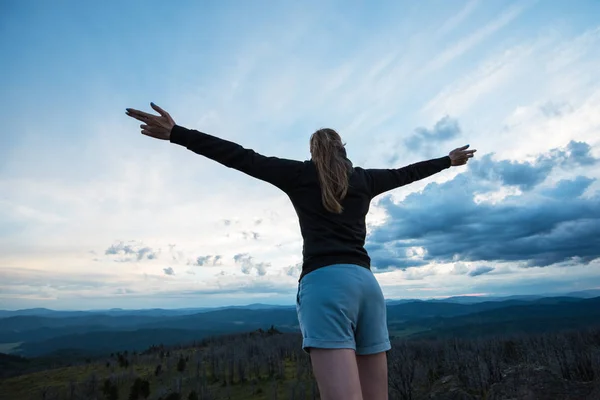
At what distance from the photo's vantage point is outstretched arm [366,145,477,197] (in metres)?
2.76

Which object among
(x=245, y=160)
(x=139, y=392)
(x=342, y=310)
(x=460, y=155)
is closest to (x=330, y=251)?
(x=342, y=310)

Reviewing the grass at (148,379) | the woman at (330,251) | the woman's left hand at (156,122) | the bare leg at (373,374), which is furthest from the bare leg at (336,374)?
the grass at (148,379)

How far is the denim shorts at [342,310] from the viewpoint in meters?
2.13

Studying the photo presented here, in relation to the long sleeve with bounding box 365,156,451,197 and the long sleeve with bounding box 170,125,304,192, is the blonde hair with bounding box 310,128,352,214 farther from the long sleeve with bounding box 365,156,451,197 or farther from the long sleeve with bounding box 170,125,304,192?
the long sleeve with bounding box 365,156,451,197

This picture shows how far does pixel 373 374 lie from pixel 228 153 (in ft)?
5.28

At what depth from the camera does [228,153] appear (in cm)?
247

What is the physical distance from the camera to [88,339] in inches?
7387

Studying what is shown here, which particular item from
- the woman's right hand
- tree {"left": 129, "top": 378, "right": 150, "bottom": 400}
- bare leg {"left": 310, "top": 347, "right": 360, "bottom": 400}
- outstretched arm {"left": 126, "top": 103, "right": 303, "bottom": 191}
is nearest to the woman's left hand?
outstretched arm {"left": 126, "top": 103, "right": 303, "bottom": 191}

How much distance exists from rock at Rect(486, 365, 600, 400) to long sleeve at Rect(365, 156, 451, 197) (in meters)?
8.01

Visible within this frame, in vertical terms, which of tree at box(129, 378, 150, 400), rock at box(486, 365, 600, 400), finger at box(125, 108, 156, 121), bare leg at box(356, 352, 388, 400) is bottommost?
tree at box(129, 378, 150, 400)

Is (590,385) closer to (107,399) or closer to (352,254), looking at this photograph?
(352,254)

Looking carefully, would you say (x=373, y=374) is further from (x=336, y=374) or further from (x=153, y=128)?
(x=153, y=128)

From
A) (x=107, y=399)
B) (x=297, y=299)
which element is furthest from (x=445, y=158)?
(x=107, y=399)

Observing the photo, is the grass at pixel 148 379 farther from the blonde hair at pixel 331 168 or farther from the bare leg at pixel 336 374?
A: the blonde hair at pixel 331 168
